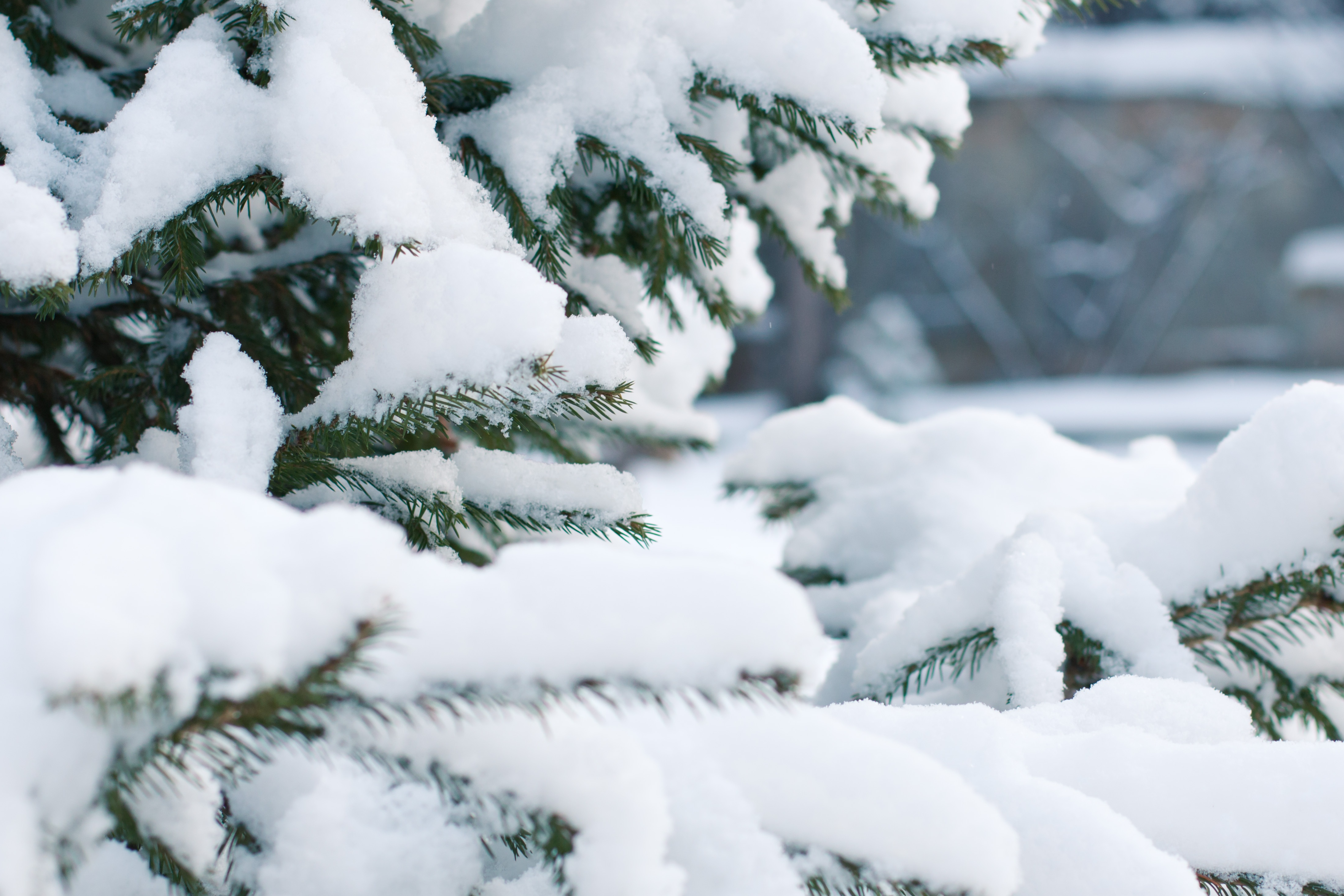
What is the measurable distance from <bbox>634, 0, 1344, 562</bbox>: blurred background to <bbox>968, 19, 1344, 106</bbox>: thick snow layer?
0.02 metres

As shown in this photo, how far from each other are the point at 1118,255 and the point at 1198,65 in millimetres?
1674

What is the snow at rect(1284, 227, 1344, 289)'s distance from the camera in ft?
25.3

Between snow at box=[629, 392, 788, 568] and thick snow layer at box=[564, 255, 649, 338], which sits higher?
thick snow layer at box=[564, 255, 649, 338]

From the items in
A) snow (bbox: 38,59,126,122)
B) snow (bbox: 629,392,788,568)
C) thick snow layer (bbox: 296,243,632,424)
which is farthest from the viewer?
snow (bbox: 629,392,788,568)

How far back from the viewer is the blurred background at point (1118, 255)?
7.78 m

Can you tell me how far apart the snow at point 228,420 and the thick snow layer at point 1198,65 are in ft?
26.6

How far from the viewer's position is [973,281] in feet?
26.8

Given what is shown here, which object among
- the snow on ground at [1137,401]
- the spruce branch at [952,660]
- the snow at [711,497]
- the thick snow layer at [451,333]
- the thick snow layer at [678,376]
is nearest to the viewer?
the thick snow layer at [451,333]

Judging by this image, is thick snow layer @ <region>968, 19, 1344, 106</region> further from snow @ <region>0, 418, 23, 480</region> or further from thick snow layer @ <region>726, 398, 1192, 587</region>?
snow @ <region>0, 418, 23, 480</region>

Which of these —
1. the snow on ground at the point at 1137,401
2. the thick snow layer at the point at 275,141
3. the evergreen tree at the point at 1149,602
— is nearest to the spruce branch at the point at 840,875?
the evergreen tree at the point at 1149,602

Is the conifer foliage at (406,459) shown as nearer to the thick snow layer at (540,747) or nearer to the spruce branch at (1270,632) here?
the thick snow layer at (540,747)

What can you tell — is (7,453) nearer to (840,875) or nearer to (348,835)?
(348,835)

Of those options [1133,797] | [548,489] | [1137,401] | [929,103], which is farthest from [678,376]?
[1137,401]

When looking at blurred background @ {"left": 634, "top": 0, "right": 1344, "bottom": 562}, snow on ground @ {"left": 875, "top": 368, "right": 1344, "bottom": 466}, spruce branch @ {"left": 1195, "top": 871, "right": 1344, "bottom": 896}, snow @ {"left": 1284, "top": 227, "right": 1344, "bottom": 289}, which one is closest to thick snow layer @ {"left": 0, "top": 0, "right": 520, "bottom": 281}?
spruce branch @ {"left": 1195, "top": 871, "right": 1344, "bottom": 896}
